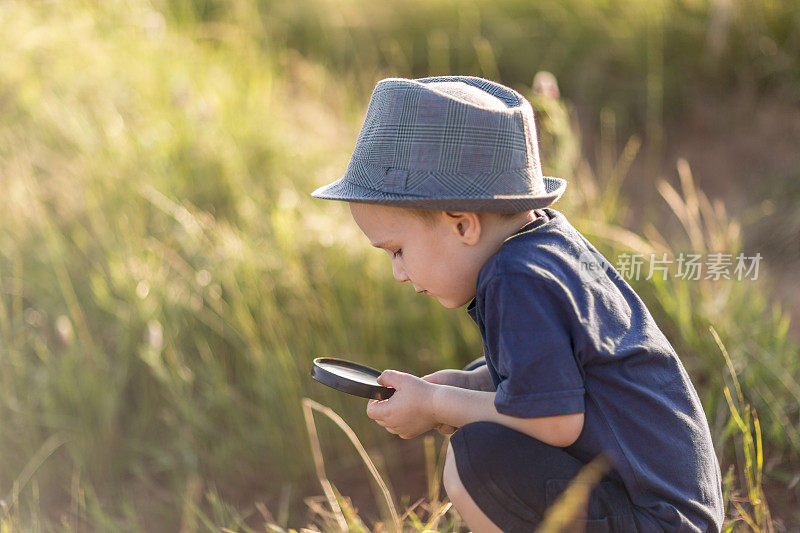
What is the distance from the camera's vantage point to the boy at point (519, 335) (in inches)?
53.4

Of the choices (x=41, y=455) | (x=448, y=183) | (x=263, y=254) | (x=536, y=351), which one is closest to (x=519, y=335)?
(x=536, y=351)

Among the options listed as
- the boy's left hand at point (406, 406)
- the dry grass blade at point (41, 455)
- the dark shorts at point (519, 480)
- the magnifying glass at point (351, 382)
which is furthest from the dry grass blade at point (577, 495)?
the dry grass blade at point (41, 455)

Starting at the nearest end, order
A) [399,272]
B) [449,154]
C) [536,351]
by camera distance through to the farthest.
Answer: [536,351]
[449,154]
[399,272]

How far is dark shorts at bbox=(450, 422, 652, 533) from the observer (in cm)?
139

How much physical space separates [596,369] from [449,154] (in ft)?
1.40

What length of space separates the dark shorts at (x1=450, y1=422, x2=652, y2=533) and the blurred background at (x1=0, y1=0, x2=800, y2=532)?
17.5 inches

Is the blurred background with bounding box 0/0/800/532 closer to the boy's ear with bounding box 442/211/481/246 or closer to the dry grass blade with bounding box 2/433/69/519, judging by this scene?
the dry grass blade with bounding box 2/433/69/519

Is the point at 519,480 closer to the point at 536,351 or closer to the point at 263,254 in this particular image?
the point at 536,351

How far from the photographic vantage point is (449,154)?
1.43 metres

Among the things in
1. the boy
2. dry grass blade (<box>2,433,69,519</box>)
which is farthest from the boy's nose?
dry grass blade (<box>2,433,69,519</box>)

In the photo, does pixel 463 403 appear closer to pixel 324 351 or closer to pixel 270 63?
pixel 324 351

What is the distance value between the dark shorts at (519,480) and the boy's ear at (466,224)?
0.31m

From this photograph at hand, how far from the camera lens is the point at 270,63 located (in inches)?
169

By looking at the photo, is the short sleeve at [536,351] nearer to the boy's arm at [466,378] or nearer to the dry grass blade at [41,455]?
the boy's arm at [466,378]
